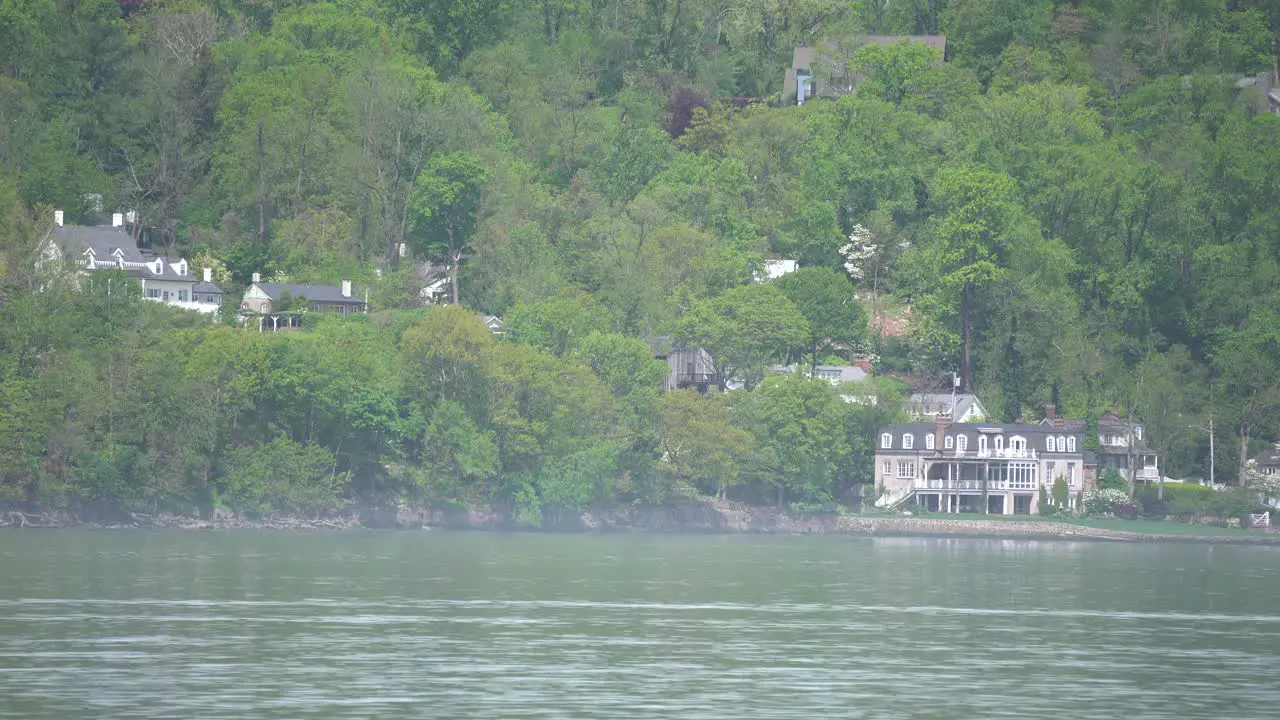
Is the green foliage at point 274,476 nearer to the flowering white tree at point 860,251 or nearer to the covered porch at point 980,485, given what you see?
the covered porch at point 980,485

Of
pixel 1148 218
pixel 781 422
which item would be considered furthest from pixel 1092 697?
pixel 1148 218

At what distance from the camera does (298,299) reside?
117 meters

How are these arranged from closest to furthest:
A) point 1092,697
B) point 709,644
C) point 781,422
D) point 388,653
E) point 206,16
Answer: point 1092,697, point 388,653, point 709,644, point 781,422, point 206,16

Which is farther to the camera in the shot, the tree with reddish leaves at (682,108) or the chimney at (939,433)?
the tree with reddish leaves at (682,108)

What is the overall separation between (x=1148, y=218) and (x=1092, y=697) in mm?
88652

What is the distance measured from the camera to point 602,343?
360 feet

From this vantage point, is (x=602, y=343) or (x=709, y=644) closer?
(x=709, y=644)

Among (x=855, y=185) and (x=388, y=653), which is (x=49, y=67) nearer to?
(x=855, y=185)

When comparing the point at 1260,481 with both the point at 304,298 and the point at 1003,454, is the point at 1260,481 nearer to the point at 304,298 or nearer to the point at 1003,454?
the point at 1003,454

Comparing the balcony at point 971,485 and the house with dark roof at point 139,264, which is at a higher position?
the house with dark roof at point 139,264

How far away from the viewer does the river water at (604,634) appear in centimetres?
4312

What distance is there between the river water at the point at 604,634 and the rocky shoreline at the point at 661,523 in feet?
28.1

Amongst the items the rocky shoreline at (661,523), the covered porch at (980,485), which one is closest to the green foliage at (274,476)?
the rocky shoreline at (661,523)

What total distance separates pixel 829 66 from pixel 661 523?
54786 millimetres
